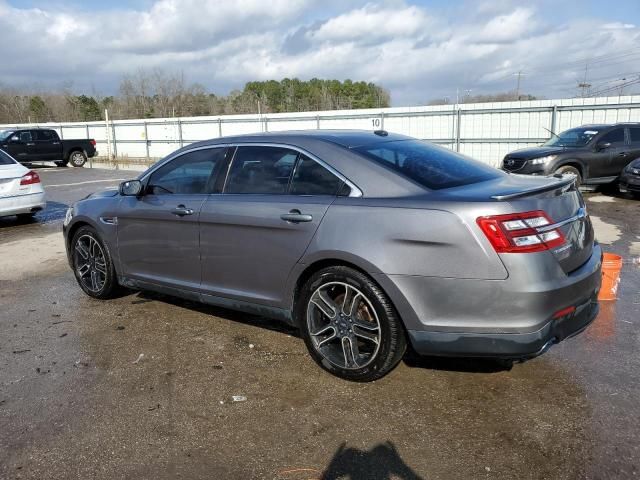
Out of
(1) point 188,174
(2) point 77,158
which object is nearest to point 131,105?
(2) point 77,158

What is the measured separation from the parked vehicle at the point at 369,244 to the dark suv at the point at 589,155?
8776 millimetres

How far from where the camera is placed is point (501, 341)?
3.04 m

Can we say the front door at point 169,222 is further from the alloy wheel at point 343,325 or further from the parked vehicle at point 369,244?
the alloy wheel at point 343,325

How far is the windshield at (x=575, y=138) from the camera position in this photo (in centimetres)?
1242

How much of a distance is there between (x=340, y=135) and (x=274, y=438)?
7.27 ft

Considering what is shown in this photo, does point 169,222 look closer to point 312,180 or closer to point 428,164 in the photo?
point 312,180

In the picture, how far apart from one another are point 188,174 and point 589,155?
1054 centimetres

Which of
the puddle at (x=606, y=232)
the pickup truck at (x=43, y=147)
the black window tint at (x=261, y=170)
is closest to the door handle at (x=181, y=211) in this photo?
the black window tint at (x=261, y=170)

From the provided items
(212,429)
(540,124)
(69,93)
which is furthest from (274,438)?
(69,93)

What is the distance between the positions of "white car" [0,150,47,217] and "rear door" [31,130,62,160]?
15046mm

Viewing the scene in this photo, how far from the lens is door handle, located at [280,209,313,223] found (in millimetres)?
3594

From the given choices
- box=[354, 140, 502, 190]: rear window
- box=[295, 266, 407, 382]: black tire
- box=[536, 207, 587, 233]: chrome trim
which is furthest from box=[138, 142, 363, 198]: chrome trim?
box=[536, 207, 587, 233]: chrome trim

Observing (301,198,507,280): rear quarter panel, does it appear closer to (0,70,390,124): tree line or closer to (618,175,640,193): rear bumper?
(618,175,640,193): rear bumper

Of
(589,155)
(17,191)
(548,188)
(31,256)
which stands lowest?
(31,256)
